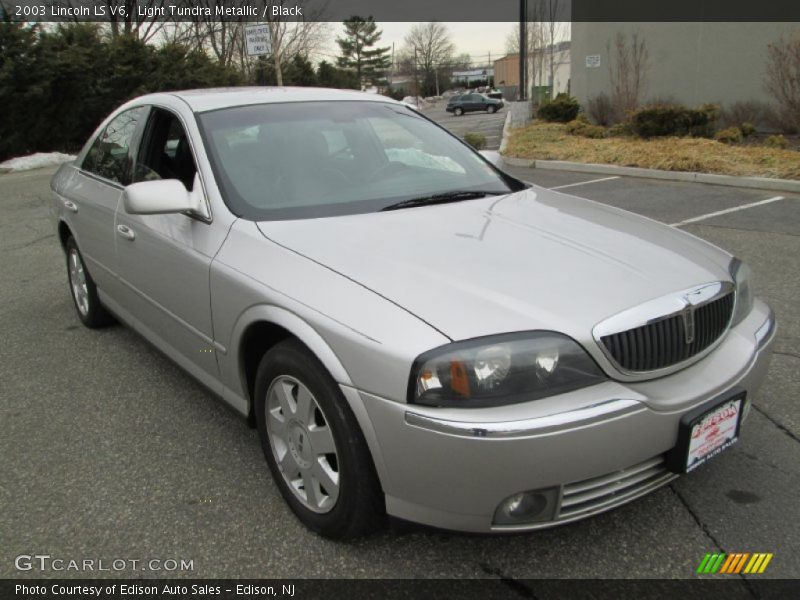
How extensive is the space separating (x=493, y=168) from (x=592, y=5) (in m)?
16.4

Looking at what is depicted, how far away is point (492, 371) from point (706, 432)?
30.8 inches

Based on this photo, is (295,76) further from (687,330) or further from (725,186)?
(687,330)

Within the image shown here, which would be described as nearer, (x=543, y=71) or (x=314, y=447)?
(x=314, y=447)

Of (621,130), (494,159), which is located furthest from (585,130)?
(494,159)

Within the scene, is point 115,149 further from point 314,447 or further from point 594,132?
point 594,132

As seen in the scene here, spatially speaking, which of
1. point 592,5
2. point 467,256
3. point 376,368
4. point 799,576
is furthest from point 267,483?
point 592,5

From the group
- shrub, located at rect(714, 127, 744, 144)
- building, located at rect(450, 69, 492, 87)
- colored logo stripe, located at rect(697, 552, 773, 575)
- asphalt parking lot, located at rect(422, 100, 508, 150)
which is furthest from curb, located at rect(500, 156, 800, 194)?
building, located at rect(450, 69, 492, 87)

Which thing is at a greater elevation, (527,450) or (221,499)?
(527,450)

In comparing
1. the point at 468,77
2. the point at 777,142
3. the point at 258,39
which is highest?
the point at 468,77

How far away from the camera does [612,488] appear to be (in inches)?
78.2

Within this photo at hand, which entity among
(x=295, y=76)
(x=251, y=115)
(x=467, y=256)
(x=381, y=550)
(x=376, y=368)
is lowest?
(x=381, y=550)

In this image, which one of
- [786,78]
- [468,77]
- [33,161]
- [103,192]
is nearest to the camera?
[103,192]

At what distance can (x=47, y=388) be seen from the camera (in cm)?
367

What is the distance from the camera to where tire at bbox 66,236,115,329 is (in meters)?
4.30
